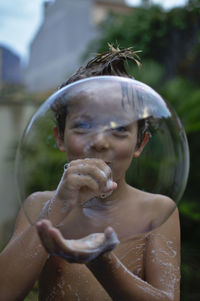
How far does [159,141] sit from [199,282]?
11.0 ft

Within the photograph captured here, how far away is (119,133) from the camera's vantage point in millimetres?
1157

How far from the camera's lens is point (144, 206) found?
1351mm

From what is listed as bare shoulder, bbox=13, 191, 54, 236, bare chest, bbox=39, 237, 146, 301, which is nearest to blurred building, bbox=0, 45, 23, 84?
bare shoulder, bbox=13, 191, 54, 236

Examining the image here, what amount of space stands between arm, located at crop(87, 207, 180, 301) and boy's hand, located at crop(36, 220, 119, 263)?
10 centimetres

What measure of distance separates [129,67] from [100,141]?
1529mm

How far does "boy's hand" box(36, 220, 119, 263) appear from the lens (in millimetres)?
945

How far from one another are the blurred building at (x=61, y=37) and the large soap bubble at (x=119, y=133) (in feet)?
28.3

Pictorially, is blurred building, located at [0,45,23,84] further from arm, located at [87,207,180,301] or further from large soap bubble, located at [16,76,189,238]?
arm, located at [87,207,180,301]

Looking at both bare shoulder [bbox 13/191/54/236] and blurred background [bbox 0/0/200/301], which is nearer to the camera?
bare shoulder [bbox 13/191/54/236]

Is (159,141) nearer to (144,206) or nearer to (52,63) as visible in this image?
(144,206)

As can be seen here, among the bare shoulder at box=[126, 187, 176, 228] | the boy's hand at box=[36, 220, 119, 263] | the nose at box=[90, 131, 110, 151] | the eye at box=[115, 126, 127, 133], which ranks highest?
the eye at box=[115, 126, 127, 133]

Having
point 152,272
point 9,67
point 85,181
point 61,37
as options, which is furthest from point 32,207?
point 61,37

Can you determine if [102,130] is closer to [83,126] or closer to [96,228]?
[83,126]

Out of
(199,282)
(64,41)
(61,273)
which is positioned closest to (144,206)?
(61,273)
